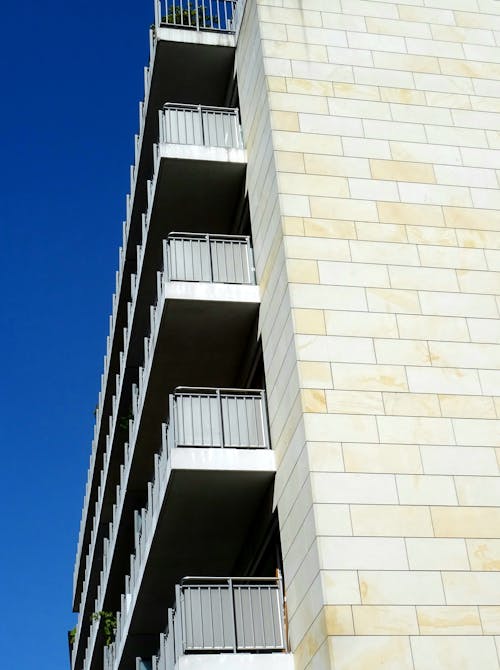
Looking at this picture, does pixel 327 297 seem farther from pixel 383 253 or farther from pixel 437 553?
pixel 437 553

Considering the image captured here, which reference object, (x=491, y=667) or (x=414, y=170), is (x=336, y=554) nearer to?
(x=491, y=667)

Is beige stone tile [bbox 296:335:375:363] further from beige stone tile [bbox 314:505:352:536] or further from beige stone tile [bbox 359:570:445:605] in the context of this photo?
beige stone tile [bbox 359:570:445:605]

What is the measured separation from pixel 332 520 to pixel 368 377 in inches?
89.8

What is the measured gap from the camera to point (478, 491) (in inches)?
508

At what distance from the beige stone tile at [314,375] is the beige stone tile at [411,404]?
2.73 ft

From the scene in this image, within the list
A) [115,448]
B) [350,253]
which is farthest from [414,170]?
[115,448]

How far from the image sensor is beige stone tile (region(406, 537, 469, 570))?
1220cm

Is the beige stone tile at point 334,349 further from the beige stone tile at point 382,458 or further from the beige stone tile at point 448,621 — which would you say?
the beige stone tile at point 448,621

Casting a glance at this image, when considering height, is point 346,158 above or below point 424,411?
above

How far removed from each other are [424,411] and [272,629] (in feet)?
11.8

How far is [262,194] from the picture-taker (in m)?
Result: 16.5

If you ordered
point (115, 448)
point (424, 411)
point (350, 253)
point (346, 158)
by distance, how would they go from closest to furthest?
point (424, 411) < point (350, 253) < point (346, 158) < point (115, 448)

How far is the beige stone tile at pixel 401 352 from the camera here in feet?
45.4

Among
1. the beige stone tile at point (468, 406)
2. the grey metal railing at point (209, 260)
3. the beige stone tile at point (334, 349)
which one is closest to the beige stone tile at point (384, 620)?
the beige stone tile at point (468, 406)
